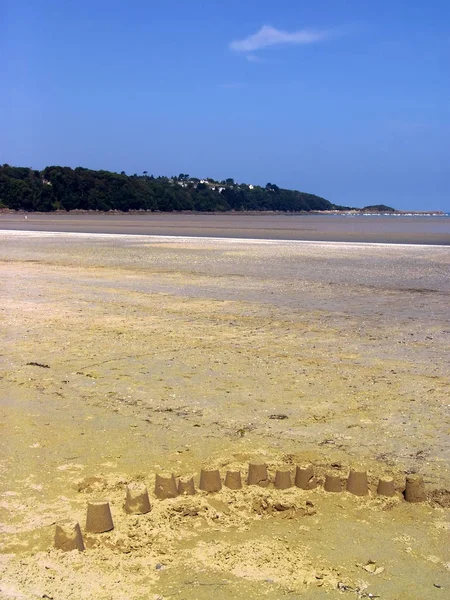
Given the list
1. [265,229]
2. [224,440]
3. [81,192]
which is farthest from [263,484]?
[81,192]

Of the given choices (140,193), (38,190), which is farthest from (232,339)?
(140,193)

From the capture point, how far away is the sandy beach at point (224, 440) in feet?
10.9

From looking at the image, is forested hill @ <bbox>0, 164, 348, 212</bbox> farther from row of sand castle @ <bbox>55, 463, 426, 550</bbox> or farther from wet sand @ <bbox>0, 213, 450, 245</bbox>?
row of sand castle @ <bbox>55, 463, 426, 550</bbox>

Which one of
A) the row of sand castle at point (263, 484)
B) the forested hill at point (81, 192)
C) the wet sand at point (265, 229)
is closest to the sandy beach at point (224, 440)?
the row of sand castle at point (263, 484)

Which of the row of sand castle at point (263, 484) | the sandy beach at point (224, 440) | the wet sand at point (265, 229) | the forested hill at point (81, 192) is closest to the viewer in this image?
the sandy beach at point (224, 440)

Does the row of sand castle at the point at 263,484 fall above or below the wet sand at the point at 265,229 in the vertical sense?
below

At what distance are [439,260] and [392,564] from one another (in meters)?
18.3

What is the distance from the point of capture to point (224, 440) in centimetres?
496

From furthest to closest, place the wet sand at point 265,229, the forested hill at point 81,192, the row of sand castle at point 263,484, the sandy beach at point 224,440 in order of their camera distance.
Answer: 1. the forested hill at point 81,192
2. the wet sand at point 265,229
3. the row of sand castle at point 263,484
4. the sandy beach at point 224,440

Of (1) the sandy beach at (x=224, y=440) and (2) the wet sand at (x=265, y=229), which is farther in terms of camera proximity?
(2) the wet sand at (x=265, y=229)

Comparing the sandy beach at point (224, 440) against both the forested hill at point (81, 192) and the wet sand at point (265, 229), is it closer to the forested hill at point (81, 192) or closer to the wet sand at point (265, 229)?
the wet sand at point (265, 229)

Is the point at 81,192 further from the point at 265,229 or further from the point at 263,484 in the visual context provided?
the point at 263,484

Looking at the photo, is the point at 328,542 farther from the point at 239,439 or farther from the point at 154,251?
the point at 154,251

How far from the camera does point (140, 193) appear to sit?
119438 mm
